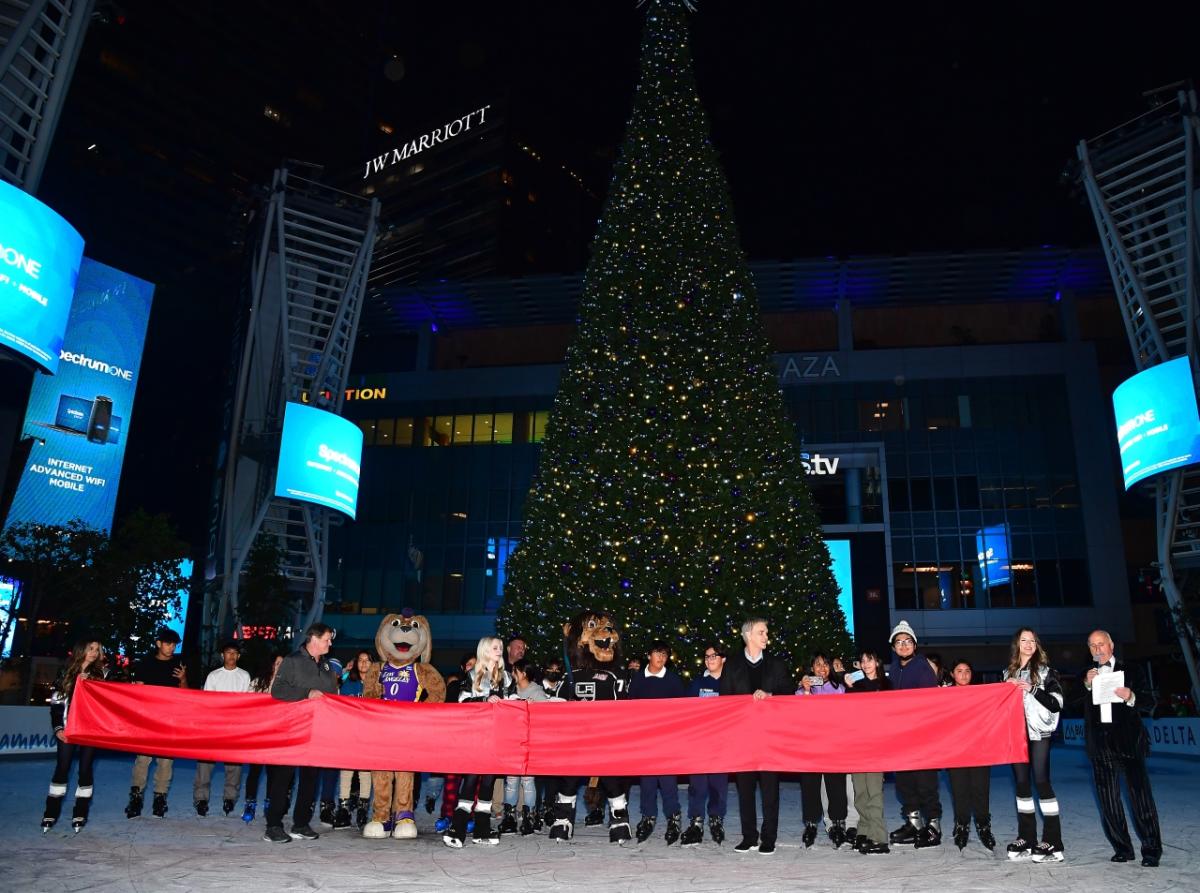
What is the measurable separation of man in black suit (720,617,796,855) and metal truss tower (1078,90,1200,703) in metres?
21.7

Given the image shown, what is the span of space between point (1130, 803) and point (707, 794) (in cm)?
368

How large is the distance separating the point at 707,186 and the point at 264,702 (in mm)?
10450

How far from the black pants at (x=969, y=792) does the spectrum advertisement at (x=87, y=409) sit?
35.7 m

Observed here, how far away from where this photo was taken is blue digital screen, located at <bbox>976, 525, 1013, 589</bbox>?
1713 inches

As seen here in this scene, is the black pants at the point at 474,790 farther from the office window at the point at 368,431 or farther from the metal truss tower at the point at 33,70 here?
the office window at the point at 368,431

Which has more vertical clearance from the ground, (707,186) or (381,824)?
(707,186)

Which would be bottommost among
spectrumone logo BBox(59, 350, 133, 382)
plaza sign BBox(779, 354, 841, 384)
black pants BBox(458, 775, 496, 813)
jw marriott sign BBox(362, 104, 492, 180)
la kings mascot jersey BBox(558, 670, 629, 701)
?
black pants BBox(458, 775, 496, 813)

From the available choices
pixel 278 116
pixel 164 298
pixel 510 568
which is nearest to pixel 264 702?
pixel 510 568

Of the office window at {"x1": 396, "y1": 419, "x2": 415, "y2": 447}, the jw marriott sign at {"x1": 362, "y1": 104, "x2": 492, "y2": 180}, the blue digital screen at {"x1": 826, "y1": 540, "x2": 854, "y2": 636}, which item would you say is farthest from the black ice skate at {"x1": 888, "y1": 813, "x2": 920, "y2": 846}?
the jw marriott sign at {"x1": 362, "y1": 104, "x2": 492, "y2": 180}

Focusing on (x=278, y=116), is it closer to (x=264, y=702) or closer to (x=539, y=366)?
(x=539, y=366)

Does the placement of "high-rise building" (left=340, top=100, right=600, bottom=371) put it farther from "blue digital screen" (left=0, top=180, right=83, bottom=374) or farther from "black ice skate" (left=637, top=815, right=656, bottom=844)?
"black ice skate" (left=637, top=815, right=656, bottom=844)

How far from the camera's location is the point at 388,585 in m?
48.8

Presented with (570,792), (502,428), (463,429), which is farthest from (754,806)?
(463,429)

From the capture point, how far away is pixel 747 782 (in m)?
7.95
